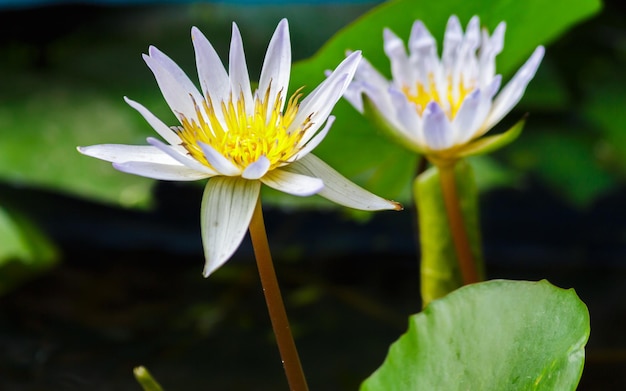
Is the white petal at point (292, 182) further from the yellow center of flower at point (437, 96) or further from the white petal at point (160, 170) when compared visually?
the yellow center of flower at point (437, 96)

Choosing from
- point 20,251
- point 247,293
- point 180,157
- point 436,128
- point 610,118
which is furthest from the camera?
point 610,118

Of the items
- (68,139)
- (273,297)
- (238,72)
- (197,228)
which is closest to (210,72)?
(238,72)

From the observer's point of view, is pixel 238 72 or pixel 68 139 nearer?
pixel 238 72

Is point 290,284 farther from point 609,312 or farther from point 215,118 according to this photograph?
point 215,118

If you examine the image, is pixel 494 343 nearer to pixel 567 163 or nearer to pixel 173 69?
pixel 173 69

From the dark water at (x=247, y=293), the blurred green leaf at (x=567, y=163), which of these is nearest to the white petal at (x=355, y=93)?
the dark water at (x=247, y=293)

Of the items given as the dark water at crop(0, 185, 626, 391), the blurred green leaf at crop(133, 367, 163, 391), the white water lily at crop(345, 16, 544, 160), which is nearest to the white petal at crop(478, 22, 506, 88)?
the white water lily at crop(345, 16, 544, 160)

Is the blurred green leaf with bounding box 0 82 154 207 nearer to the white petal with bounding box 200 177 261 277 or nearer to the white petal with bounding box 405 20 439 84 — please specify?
the white petal with bounding box 405 20 439 84
